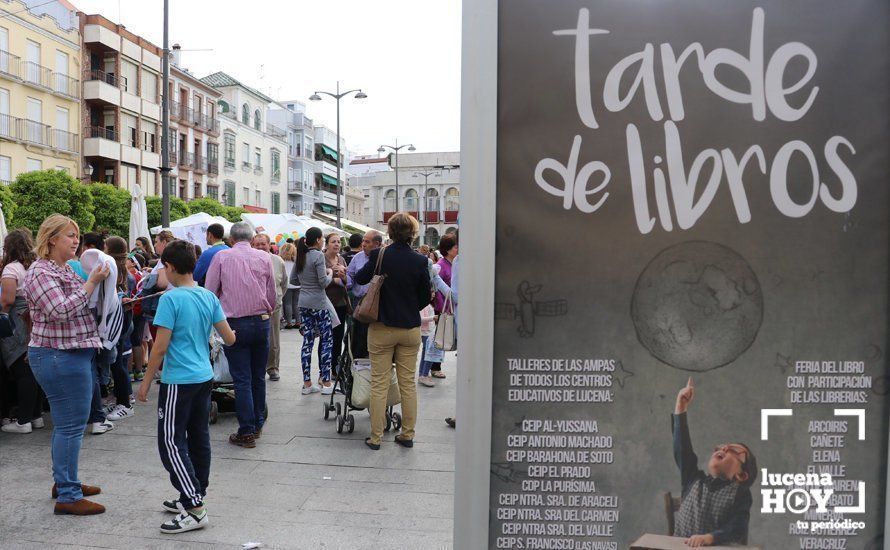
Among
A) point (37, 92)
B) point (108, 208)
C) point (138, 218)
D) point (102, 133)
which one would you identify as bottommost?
point (138, 218)

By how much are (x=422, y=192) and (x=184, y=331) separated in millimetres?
85933

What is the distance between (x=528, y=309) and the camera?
166cm

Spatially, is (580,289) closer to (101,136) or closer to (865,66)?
(865,66)

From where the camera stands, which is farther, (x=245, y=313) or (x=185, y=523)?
(x=245, y=313)

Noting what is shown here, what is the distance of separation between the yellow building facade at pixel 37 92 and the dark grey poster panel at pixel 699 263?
36890 mm

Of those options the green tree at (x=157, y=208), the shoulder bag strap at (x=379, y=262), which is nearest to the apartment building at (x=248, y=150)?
the green tree at (x=157, y=208)

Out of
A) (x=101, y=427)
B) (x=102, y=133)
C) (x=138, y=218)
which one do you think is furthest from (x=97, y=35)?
(x=101, y=427)

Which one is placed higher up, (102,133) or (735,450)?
(102,133)

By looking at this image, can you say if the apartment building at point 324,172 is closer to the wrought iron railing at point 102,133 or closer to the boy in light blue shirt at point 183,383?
the wrought iron railing at point 102,133

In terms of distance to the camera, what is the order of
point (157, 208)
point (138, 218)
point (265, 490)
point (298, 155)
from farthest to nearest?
1. point (298, 155)
2. point (157, 208)
3. point (138, 218)
4. point (265, 490)

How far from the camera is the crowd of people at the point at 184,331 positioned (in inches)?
167

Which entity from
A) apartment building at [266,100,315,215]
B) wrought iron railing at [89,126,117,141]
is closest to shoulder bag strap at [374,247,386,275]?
wrought iron railing at [89,126,117,141]

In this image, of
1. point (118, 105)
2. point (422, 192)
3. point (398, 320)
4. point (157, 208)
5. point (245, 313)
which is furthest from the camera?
point (422, 192)

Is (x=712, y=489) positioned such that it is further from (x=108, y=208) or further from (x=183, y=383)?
(x=108, y=208)
